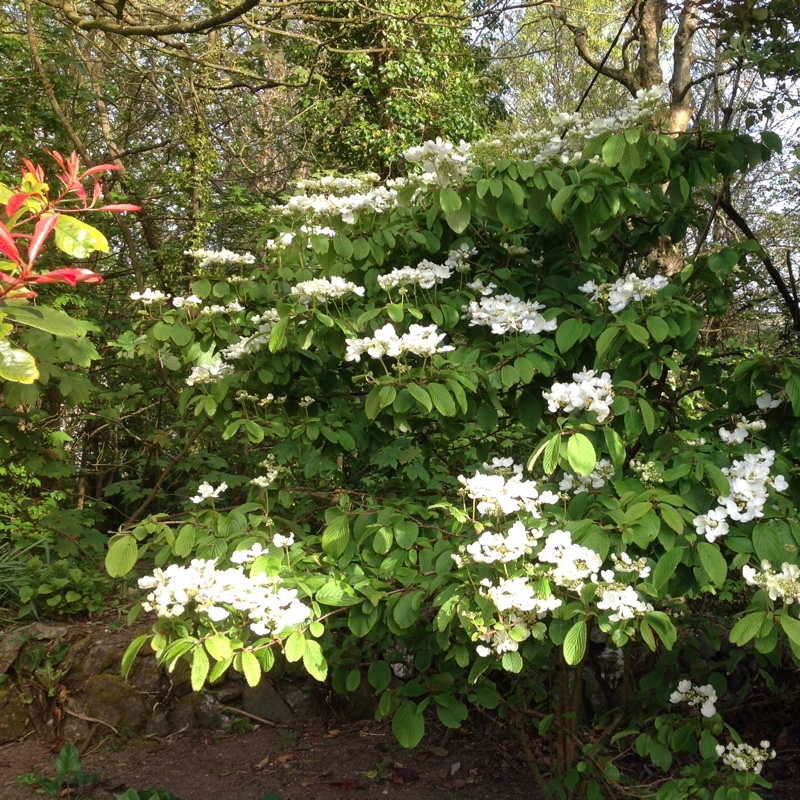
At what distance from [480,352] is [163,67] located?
4.63m

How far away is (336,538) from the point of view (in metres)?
1.90

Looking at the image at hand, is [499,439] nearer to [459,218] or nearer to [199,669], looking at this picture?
[459,218]

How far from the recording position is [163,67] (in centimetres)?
540

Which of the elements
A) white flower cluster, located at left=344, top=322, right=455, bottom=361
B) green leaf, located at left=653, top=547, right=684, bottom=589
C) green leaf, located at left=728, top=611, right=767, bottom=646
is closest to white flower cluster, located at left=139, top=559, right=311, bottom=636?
white flower cluster, located at left=344, top=322, right=455, bottom=361

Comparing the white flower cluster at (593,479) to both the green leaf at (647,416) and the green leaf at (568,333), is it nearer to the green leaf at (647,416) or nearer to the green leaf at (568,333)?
the green leaf at (647,416)

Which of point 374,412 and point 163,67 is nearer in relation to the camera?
point 374,412

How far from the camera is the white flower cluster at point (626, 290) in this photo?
195 cm

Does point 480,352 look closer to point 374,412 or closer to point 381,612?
point 374,412

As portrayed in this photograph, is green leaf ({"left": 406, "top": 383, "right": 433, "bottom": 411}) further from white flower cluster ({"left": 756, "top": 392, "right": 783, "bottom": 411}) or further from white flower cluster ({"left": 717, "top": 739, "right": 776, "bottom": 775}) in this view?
white flower cluster ({"left": 717, "top": 739, "right": 776, "bottom": 775})

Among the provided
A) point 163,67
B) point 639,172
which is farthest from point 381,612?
point 163,67

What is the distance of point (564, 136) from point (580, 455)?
50.4 inches

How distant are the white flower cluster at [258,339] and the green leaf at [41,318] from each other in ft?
4.12

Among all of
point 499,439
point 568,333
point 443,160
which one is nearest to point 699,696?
point 499,439

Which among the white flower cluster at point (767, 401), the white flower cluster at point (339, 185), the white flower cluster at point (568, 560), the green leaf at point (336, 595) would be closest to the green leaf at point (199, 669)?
the green leaf at point (336, 595)
